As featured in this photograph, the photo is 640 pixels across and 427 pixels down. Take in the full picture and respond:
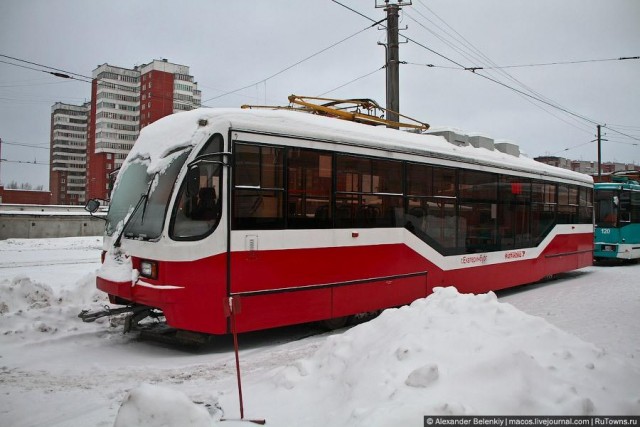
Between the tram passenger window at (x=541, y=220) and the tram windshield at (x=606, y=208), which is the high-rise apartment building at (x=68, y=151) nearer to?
the tram windshield at (x=606, y=208)

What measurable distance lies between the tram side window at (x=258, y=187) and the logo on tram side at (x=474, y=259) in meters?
4.61

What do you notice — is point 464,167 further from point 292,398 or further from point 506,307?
point 292,398

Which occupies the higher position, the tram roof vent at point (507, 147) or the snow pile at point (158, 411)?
the tram roof vent at point (507, 147)

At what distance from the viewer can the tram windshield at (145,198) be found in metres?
5.99

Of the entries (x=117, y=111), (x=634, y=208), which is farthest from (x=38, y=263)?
(x=117, y=111)

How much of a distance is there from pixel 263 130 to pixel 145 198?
5.86 feet

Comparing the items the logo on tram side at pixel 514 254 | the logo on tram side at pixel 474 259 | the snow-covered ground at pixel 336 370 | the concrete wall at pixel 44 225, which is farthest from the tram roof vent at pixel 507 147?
the concrete wall at pixel 44 225

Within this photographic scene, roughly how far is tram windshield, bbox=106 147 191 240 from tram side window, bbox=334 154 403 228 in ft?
7.87

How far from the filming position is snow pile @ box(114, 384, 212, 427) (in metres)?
3.39

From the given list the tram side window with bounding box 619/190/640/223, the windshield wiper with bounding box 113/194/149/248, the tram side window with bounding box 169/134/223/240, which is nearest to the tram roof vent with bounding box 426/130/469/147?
the tram side window with bounding box 169/134/223/240

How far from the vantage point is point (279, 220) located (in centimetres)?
650

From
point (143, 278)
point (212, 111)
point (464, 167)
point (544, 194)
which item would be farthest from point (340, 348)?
point (544, 194)

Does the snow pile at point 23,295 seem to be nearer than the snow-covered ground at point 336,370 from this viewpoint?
No

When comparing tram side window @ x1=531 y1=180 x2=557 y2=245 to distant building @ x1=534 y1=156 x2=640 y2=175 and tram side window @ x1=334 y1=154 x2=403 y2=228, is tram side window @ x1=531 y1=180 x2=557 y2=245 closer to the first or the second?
tram side window @ x1=334 y1=154 x2=403 y2=228
